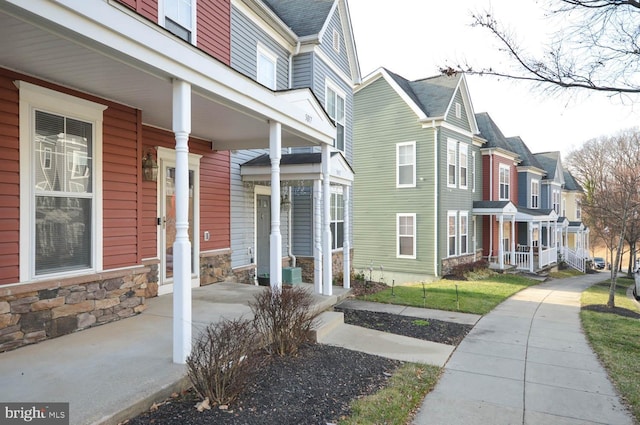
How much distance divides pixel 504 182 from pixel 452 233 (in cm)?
734

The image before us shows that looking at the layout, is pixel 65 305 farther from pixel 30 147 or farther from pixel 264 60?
pixel 264 60

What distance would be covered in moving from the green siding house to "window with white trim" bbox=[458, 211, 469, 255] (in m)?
0.05

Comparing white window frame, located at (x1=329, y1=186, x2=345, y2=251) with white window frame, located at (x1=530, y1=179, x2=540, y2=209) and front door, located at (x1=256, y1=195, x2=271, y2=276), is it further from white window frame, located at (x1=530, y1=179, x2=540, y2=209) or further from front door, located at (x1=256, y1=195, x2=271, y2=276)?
white window frame, located at (x1=530, y1=179, x2=540, y2=209)

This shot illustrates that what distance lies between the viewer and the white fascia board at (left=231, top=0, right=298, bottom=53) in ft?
29.3

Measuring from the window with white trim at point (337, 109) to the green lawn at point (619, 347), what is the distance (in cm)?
784

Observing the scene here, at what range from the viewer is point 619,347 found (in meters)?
6.48

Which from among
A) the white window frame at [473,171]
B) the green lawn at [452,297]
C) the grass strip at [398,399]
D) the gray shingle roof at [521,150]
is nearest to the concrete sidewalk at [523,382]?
the grass strip at [398,399]

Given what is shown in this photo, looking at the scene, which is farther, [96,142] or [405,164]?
[405,164]

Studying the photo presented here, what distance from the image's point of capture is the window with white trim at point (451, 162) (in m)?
17.3

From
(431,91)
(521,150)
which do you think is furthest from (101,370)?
(521,150)

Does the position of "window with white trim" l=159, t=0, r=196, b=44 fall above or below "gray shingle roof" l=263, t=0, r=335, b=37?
below

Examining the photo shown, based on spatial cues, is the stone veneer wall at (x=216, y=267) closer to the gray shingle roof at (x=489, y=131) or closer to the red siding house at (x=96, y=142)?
the red siding house at (x=96, y=142)

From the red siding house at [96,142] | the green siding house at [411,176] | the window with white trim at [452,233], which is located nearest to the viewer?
the red siding house at [96,142]

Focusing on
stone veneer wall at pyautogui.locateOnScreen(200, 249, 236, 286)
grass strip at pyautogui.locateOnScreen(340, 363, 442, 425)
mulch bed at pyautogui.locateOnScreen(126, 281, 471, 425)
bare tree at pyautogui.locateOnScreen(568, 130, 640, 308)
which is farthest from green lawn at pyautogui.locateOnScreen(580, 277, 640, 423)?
stone veneer wall at pyautogui.locateOnScreen(200, 249, 236, 286)
